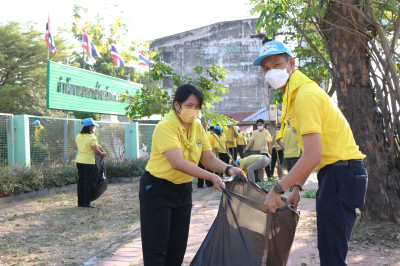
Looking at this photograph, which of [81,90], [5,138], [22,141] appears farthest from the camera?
[81,90]

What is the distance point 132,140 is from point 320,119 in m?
15.8

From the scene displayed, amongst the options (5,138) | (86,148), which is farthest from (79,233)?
(5,138)

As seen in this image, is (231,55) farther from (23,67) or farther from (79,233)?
(79,233)

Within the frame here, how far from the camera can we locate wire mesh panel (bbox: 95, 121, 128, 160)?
1628 centimetres

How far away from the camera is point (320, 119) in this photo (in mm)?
2805

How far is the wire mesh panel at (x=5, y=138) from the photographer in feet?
38.7

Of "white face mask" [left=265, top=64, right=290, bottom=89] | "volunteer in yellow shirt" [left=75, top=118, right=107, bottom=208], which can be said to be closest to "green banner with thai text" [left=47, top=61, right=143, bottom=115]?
"volunteer in yellow shirt" [left=75, top=118, right=107, bottom=208]

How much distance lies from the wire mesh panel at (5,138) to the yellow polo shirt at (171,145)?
30.4ft

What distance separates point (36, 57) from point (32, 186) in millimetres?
21622

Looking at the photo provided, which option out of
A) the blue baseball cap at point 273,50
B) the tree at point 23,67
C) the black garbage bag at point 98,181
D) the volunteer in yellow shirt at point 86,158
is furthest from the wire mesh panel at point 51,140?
the tree at point 23,67

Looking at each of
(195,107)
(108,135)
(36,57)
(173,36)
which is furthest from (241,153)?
(173,36)

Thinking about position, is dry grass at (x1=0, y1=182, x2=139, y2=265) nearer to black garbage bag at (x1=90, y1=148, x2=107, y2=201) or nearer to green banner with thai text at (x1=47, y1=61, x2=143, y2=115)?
black garbage bag at (x1=90, y1=148, x2=107, y2=201)

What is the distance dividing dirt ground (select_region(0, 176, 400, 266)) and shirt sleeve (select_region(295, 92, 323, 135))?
2570mm

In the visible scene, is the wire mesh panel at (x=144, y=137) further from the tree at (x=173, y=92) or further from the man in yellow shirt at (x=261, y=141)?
the tree at (x=173, y=92)
